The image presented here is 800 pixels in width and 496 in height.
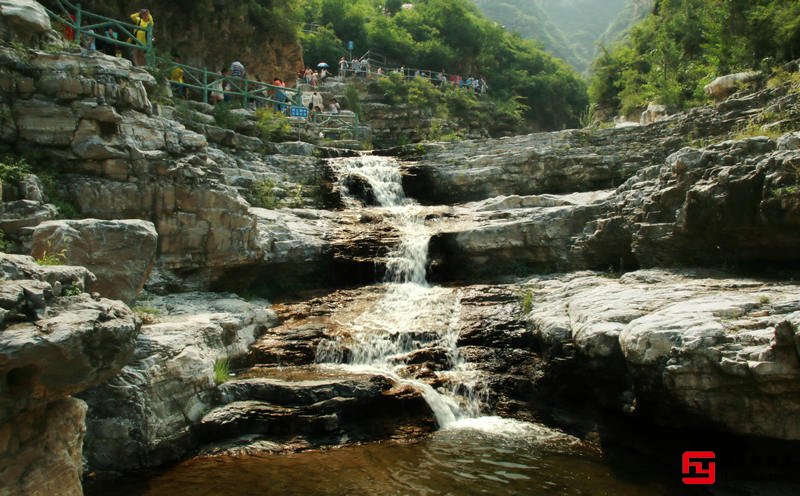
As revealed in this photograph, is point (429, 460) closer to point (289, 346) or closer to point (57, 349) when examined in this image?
point (289, 346)

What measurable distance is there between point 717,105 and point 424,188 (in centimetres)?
782

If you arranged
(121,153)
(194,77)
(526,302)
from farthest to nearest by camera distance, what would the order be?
1. (194,77)
2. (526,302)
3. (121,153)

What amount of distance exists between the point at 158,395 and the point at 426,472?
137 inches

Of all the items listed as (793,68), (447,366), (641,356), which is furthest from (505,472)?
(793,68)

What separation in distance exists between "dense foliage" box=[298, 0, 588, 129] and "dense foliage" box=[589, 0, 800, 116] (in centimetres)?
912

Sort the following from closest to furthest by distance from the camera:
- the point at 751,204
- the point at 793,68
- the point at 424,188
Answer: the point at 751,204 < the point at 793,68 < the point at 424,188

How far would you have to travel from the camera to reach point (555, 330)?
9234 millimetres

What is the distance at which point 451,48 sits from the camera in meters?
40.5

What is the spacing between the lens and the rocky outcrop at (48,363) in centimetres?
454

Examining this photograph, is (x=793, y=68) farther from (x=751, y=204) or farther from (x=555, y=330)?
(x=555, y=330)

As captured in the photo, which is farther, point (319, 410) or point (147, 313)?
point (147, 313)

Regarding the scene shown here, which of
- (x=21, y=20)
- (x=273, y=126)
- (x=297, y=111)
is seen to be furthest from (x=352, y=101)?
(x=21, y=20)

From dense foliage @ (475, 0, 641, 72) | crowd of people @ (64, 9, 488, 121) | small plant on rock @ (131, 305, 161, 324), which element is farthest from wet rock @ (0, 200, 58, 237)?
dense foliage @ (475, 0, 641, 72)

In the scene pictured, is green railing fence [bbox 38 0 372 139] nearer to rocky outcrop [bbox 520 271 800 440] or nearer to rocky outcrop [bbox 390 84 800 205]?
rocky outcrop [bbox 390 84 800 205]
